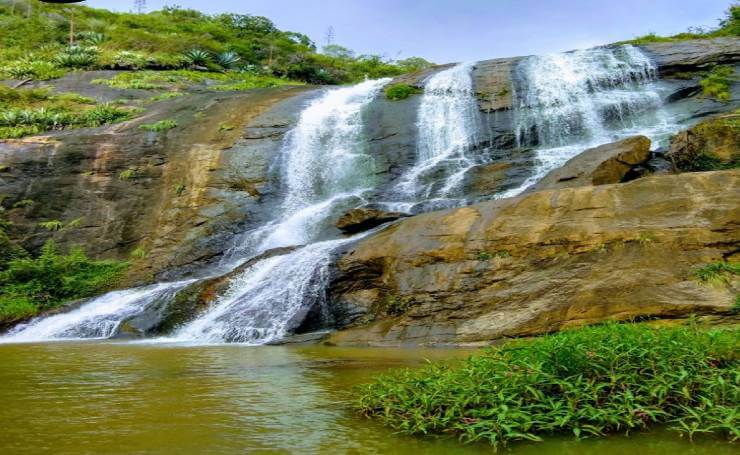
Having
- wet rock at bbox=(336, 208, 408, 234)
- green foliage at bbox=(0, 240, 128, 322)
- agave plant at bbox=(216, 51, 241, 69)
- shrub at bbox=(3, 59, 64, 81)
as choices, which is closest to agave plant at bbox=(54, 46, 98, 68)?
shrub at bbox=(3, 59, 64, 81)

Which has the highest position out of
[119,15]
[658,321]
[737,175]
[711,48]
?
[119,15]

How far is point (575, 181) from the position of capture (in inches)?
499

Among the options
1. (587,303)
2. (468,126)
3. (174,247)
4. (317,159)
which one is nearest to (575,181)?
(587,303)

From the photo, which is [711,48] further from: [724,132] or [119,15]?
[119,15]

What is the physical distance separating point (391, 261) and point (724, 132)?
27.4ft

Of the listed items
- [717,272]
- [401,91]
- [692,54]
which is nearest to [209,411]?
[717,272]

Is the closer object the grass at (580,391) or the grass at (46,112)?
the grass at (580,391)

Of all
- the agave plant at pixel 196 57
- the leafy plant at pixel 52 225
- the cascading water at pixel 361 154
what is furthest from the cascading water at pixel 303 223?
the agave plant at pixel 196 57

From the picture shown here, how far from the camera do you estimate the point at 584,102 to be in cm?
1973

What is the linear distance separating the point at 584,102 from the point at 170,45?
A: 84.3 ft

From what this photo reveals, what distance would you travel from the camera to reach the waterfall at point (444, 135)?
17.4m

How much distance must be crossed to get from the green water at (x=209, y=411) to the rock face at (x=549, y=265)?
222cm

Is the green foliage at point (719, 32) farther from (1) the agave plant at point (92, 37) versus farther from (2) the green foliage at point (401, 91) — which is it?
(1) the agave plant at point (92, 37)

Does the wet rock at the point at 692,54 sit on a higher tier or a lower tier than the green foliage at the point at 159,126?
higher
